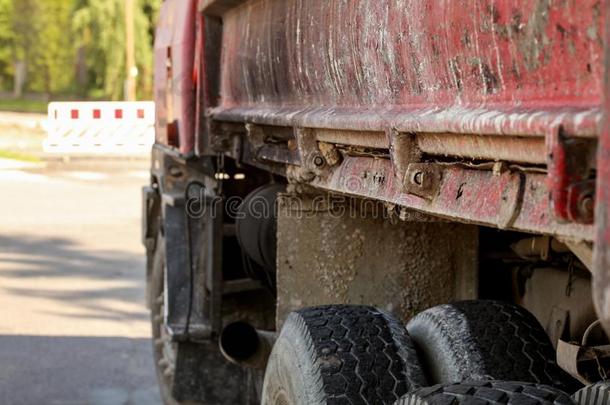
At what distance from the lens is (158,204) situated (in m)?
7.54

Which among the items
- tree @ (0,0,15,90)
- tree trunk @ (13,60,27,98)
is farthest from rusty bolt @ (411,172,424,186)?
tree trunk @ (13,60,27,98)

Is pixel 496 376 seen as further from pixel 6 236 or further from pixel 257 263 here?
pixel 6 236

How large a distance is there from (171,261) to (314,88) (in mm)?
2647

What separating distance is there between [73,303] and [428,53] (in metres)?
8.48

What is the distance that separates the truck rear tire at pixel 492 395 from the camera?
248cm

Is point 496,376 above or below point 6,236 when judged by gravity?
above

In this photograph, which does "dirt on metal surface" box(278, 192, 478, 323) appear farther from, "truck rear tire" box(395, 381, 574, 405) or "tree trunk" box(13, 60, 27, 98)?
"tree trunk" box(13, 60, 27, 98)

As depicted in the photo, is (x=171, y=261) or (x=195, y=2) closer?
(x=195, y=2)

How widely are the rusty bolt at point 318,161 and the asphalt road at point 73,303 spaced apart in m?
4.34

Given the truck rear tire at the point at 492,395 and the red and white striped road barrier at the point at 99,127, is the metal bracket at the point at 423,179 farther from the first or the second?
the red and white striped road barrier at the point at 99,127

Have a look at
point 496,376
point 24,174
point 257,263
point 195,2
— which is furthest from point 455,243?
point 24,174

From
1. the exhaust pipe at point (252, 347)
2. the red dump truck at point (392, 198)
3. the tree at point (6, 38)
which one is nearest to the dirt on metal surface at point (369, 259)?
the red dump truck at point (392, 198)

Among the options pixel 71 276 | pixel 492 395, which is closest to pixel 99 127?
pixel 71 276

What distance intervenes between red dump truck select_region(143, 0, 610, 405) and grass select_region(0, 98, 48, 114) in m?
41.3
